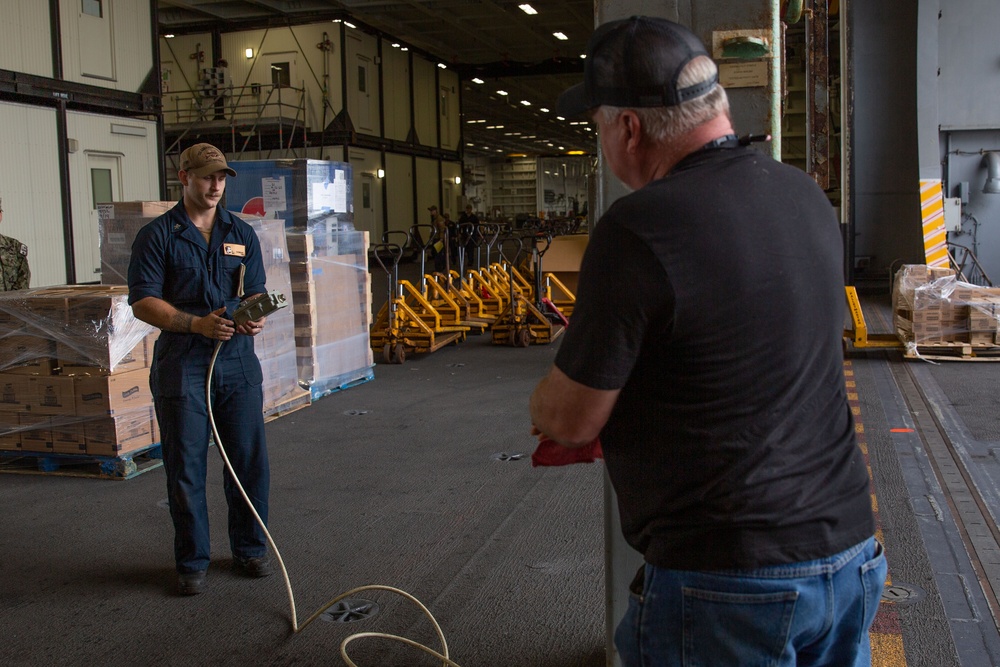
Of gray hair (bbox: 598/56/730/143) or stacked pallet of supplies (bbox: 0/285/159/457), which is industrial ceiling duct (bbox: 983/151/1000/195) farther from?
gray hair (bbox: 598/56/730/143)

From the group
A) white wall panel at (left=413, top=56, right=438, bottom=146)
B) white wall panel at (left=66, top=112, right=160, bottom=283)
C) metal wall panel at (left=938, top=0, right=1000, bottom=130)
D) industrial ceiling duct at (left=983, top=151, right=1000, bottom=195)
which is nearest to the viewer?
industrial ceiling duct at (left=983, top=151, right=1000, bottom=195)

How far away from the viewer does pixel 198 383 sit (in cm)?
423

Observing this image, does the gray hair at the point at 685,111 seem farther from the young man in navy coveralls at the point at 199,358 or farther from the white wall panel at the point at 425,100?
the white wall panel at the point at 425,100

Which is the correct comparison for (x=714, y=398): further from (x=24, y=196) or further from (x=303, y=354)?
(x=24, y=196)

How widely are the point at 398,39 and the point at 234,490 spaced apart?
26277 millimetres

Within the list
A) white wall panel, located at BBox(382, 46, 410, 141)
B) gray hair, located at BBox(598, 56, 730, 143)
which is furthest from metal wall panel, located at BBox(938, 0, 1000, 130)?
white wall panel, located at BBox(382, 46, 410, 141)

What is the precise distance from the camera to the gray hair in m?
1.59

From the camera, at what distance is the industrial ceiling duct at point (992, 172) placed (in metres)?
15.1

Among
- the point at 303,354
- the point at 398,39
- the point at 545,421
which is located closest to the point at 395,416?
the point at 303,354

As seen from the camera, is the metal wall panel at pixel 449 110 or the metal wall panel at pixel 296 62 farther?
the metal wall panel at pixel 449 110

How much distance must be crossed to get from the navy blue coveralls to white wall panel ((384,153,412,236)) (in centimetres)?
2348

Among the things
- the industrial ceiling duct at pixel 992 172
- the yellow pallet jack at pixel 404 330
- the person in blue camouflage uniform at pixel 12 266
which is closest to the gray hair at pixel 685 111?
the person in blue camouflage uniform at pixel 12 266

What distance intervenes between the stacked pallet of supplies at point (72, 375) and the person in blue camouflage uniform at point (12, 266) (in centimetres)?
133

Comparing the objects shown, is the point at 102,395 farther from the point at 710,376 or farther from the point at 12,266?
the point at 710,376
